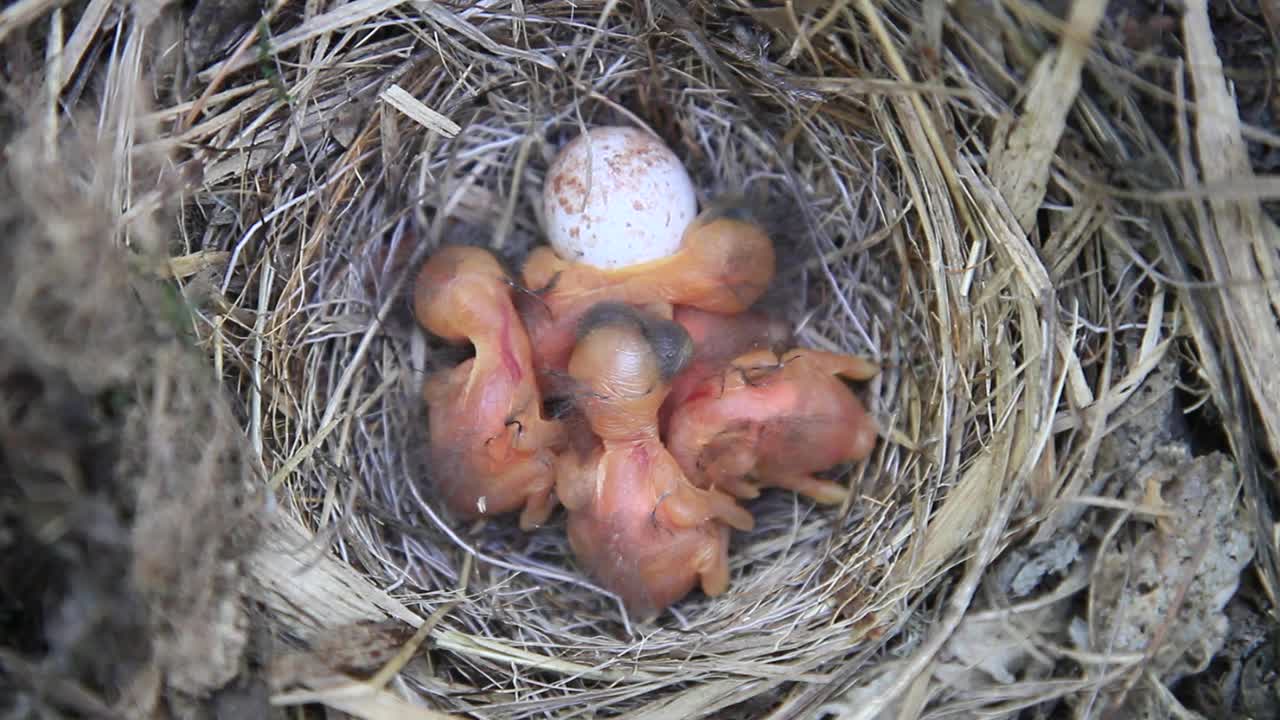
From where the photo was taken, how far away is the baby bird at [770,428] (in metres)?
1.73

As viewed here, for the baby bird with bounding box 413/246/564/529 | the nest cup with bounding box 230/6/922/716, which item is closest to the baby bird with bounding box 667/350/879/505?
the nest cup with bounding box 230/6/922/716

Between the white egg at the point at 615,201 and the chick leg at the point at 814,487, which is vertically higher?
the white egg at the point at 615,201

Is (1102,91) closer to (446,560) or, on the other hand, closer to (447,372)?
(447,372)

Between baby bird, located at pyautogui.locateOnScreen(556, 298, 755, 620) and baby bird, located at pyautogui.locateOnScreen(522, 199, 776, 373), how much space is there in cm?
8

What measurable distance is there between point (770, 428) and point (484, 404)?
1.78 ft

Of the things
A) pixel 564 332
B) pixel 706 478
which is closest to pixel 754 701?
pixel 706 478

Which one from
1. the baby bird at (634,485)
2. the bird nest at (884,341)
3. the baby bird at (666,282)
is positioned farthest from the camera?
the baby bird at (666,282)

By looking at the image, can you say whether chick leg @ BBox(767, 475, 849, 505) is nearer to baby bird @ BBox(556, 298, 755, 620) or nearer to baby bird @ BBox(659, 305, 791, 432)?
baby bird @ BBox(556, 298, 755, 620)

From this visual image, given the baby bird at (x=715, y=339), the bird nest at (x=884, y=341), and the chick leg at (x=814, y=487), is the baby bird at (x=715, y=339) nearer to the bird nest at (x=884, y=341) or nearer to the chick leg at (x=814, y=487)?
the bird nest at (x=884, y=341)

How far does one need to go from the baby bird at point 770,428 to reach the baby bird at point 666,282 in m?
0.16

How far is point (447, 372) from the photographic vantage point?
187 centimetres

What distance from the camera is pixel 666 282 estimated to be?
1815 millimetres

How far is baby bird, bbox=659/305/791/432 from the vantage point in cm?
186

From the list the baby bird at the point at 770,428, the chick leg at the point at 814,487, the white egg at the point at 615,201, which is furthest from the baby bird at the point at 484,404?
the chick leg at the point at 814,487
